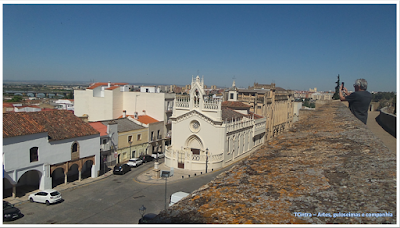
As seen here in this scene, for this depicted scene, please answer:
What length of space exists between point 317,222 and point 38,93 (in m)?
175

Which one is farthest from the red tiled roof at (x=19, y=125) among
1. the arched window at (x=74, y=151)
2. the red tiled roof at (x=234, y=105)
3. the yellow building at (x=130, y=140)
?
the red tiled roof at (x=234, y=105)

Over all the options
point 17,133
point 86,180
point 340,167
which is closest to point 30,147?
point 17,133

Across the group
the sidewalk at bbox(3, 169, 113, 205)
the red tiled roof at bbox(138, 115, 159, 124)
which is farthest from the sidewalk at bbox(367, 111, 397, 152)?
the red tiled roof at bbox(138, 115, 159, 124)

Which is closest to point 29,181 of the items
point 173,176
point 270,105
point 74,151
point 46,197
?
point 74,151

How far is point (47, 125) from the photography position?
29031 millimetres

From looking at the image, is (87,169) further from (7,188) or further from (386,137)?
(386,137)

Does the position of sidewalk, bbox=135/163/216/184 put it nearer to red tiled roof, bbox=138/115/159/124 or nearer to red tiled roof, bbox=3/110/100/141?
red tiled roof, bbox=3/110/100/141

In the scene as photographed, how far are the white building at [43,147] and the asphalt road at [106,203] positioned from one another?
258 centimetres

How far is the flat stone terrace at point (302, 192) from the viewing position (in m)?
3.53

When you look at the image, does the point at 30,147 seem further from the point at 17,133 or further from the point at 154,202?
the point at 154,202

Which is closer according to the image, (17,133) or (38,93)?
(17,133)

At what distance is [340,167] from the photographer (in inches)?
201

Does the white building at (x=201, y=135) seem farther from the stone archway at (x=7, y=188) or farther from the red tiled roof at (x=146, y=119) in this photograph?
the stone archway at (x=7, y=188)

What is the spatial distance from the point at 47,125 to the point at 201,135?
55.0 ft
